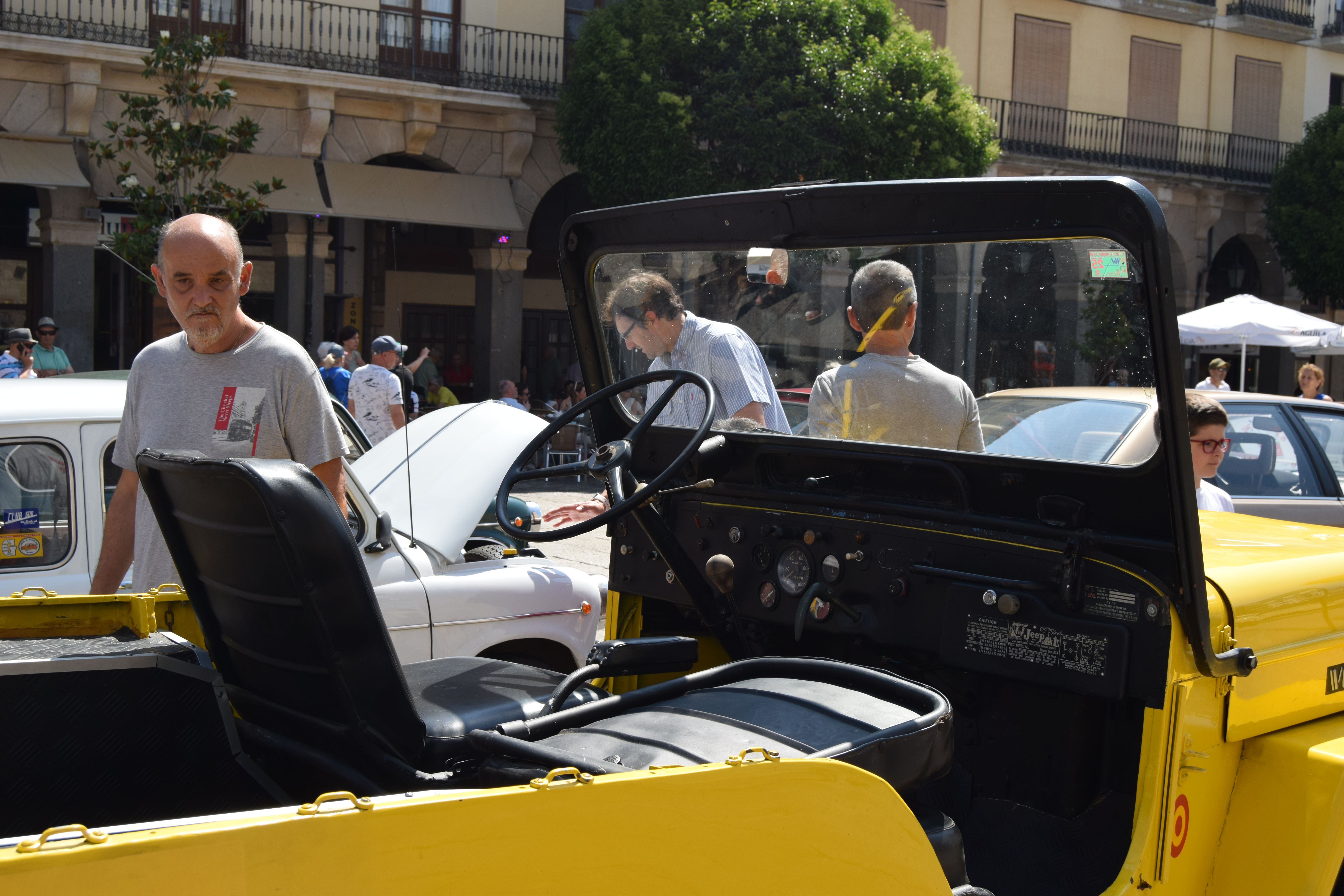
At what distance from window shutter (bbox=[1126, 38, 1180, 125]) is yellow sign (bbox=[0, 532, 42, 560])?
25.7 meters

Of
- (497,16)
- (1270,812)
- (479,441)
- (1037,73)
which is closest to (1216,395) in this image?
(479,441)

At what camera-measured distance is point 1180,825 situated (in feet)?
7.73

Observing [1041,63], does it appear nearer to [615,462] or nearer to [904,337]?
[904,337]

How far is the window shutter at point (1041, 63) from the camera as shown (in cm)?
2431

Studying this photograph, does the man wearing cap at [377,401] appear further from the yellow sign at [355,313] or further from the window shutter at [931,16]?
the window shutter at [931,16]

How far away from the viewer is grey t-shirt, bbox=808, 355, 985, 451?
105 inches

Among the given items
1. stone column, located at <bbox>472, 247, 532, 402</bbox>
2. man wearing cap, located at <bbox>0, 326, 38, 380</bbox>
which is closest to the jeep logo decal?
man wearing cap, located at <bbox>0, 326, 38, 380</bbox>

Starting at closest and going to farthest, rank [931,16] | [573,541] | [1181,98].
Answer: [573,541] → [931,16] → [1181,98]

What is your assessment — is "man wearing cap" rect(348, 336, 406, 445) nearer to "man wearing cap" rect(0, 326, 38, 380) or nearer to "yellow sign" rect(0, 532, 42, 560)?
"man wearing cap" rect(0, 326, 38, 380)

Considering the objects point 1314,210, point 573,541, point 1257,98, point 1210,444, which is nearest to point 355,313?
point 573,541

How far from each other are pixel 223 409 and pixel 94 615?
2.37 feet

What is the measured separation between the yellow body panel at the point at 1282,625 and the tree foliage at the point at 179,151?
10361 mm

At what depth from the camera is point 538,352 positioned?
886 inches

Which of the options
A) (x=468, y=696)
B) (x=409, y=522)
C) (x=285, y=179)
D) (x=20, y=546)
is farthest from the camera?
(x=285, y=179)
